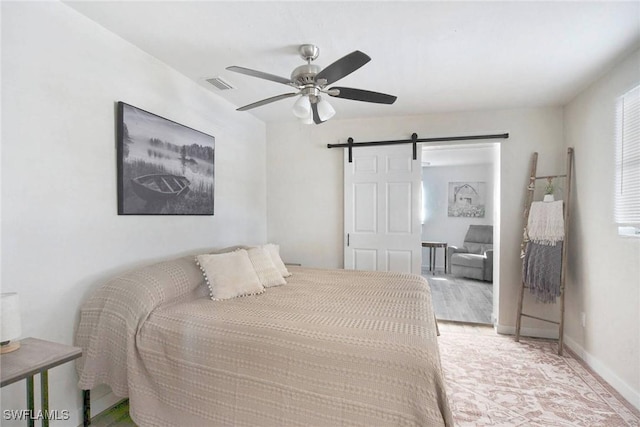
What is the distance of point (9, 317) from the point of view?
1288mm

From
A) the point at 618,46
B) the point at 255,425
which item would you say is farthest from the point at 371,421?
the point at 618,46

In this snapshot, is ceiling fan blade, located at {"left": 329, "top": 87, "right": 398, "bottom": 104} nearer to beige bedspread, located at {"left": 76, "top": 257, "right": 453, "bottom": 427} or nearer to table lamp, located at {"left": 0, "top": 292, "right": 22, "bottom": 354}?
beige bedspread, located at {"left": 76, "top": 257, "right": 453, "bottom": 427}

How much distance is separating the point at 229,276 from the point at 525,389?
2.35m

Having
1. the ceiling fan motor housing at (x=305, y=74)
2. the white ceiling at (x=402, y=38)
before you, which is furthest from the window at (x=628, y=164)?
the ceiling fan motor housing at (x=305, y=74)

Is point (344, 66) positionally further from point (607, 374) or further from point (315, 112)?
point (607, 374)

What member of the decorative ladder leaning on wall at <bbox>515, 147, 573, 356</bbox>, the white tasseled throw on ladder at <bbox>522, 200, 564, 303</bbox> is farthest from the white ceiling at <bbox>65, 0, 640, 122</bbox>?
the white tasseled throw on ladder at <bbox>522, 200, 564, 303</bbox>

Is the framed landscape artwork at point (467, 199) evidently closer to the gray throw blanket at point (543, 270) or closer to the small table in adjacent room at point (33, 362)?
the gray throw blanket at point (543, 270)

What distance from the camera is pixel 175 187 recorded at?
8.34 feet

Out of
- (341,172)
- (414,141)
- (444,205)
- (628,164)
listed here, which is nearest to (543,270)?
(628,164)

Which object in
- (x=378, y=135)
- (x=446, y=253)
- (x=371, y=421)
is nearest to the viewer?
(x=371, y=421)

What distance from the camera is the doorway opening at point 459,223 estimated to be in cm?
544

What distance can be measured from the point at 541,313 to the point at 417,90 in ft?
8.92

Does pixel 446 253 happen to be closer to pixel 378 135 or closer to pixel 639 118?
pixel 378 135

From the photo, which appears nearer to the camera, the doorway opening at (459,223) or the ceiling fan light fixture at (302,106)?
the ceiling fan light fixture at (302,106)
